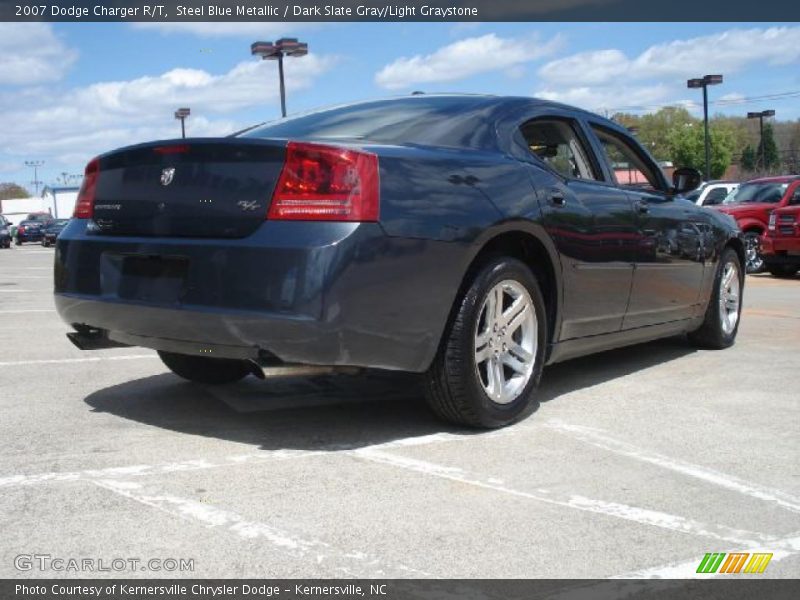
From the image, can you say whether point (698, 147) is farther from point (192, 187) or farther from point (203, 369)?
point (192, 187)

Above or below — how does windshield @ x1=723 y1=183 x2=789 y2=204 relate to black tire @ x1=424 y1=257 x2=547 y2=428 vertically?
above

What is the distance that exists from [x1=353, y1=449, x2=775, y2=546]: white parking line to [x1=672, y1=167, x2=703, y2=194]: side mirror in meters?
3.31

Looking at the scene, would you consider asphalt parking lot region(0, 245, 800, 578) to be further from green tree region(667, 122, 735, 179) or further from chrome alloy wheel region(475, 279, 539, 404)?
green tree region(667, 122, 735, 179)

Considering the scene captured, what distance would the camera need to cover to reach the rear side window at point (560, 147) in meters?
4.64

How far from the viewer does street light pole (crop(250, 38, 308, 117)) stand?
74.1 ft

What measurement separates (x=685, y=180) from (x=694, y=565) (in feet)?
12.6

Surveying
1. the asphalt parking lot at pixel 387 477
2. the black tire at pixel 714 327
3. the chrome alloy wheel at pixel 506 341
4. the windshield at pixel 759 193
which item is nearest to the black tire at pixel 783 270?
the windshield at pixel 759 193

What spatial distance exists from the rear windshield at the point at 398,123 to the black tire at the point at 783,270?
12.2 meters

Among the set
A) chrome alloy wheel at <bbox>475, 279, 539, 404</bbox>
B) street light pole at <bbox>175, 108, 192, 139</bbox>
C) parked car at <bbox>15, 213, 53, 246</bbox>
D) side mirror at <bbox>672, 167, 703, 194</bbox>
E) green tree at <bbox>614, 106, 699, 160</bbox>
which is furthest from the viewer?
green tree at <bbox>614, 106, 699, 160</bbox>

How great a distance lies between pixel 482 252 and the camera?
4.12 m

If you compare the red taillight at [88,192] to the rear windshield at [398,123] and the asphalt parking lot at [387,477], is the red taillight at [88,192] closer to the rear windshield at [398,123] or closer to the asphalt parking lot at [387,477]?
the rear windshield at [398,123]

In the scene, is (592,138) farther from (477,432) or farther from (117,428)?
(117,428)

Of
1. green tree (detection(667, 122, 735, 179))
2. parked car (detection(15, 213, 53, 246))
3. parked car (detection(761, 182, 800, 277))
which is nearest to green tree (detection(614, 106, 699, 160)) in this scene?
green tree (detection(667, 122, 735, 179))

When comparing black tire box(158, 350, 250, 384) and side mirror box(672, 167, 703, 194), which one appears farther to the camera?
side mirror box(672, 167, 703, 194)
